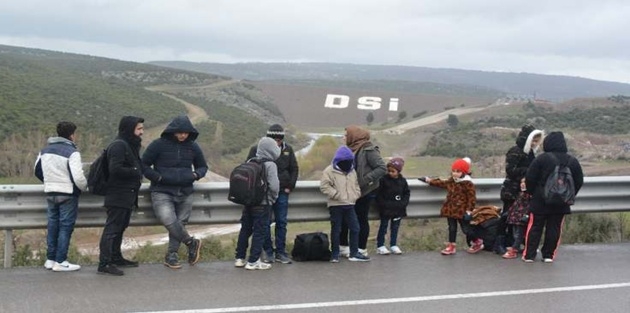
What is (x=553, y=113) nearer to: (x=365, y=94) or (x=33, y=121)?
(x=33, y=121)

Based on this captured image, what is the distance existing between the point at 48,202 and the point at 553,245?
221 inches

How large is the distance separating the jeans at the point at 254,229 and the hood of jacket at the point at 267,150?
538 mm

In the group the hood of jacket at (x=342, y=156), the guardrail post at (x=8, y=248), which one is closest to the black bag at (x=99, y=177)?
the guardrail post at (x=8, y=248)

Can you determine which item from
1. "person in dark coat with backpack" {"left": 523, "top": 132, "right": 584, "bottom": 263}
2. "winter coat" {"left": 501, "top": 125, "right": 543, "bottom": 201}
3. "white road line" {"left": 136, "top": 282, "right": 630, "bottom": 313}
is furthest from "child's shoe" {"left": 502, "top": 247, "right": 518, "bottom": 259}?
"white road line" {"left": 136, "top": 282, "right": 630, "bottom": 313}

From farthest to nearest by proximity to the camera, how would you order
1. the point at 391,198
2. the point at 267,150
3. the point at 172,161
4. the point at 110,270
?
the point at 391,198
the point at 267,150
the point at 172,161
the point at 110,270

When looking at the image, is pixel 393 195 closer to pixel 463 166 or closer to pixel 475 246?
pixel 463 166

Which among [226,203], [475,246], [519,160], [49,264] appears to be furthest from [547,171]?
[49,264]

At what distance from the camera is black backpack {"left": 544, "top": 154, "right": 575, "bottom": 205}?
8.41 meters

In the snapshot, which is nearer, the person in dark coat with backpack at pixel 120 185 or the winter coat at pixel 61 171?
the person in dark coat with backpack at pixel 120 185

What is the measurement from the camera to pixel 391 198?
8750mm

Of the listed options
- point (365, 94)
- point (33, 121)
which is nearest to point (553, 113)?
point (33, 121)

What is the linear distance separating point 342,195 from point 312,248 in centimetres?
68

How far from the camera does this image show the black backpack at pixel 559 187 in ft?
27.6

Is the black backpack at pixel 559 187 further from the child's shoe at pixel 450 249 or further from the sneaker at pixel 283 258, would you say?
the sneaker at pixel 283 258
